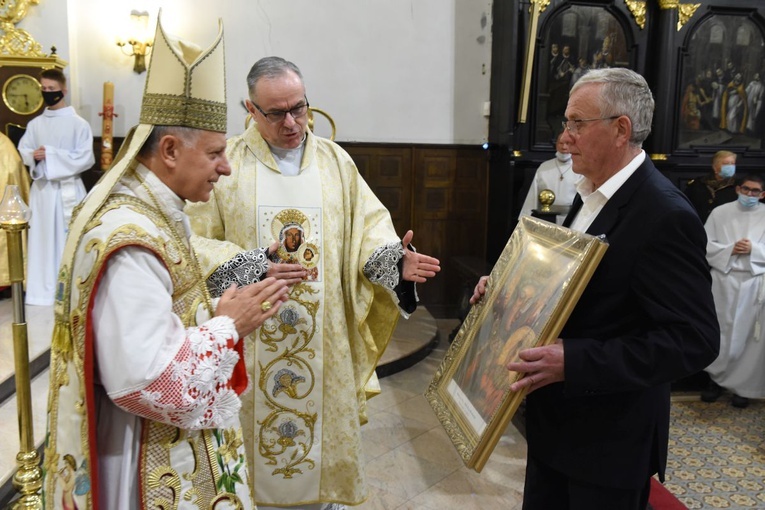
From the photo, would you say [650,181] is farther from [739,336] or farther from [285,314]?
[739,336]

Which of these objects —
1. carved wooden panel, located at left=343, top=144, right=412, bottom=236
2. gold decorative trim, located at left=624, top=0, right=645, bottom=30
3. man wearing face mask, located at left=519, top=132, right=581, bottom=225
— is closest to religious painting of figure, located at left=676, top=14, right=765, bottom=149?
gold decorative trim, located at left=624, top=0, right=645, bottom=30

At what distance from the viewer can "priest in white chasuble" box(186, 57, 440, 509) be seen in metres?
2.37

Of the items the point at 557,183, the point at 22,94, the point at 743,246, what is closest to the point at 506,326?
the point at 743,246

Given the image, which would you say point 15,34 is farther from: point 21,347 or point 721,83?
point 721,83

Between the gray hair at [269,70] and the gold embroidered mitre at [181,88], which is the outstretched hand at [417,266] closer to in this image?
the gray hair at [269,70]

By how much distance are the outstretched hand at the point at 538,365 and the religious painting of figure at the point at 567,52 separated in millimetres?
4927

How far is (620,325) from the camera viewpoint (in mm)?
1528

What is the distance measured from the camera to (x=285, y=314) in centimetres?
239

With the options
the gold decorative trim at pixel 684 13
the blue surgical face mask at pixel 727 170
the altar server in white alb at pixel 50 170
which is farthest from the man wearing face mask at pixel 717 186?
the altar server in white alb at pixel 50 170

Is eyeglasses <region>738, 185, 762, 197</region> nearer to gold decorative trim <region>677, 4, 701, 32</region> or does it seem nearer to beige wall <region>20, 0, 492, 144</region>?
gold decorative trim <region>677, 4, 701, 32</region>

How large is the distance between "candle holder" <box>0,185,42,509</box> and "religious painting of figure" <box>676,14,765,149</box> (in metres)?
6.17

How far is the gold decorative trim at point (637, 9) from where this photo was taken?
6.03m

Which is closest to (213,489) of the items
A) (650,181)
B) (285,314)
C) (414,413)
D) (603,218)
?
(285,314)

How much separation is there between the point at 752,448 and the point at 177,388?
12.4 ft
